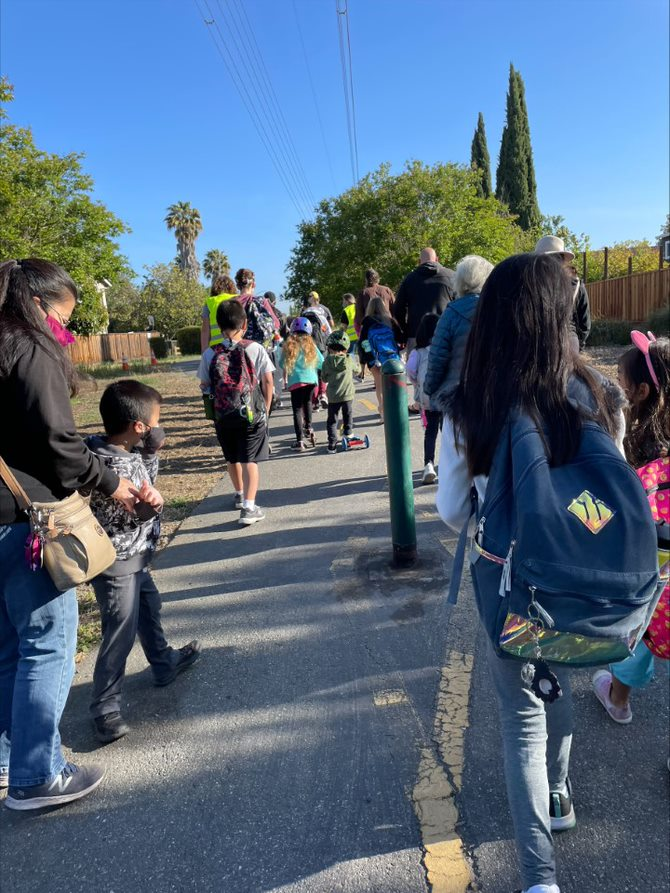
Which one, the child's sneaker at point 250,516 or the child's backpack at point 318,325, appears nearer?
the child's sneaker at point 250,516

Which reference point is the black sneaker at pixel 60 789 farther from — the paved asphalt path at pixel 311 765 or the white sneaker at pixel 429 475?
the white sneaker at pixel 429 475

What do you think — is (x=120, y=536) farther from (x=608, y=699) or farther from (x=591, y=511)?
(x=608, y=699)

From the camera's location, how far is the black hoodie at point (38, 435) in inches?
83.6

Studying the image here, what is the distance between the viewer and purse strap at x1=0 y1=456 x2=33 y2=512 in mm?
2166

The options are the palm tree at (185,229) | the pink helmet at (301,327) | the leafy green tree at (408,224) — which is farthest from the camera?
the palm tree at (185,229)

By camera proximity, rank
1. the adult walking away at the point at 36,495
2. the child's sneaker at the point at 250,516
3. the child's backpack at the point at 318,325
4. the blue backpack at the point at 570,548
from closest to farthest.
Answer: the blue backpack at the point at 570,548 → the adult walking away at the point at 36,495 → the child's sneaker at the point at 250,516 → the child's backpack at the point at 318,325

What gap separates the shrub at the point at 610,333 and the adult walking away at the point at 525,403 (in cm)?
2006

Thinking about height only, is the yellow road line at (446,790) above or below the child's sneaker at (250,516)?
below

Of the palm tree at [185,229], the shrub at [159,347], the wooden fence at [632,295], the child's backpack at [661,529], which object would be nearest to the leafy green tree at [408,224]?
the wooden fence at [632,295]

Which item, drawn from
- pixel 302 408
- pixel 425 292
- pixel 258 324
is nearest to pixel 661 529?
pixel 425 292

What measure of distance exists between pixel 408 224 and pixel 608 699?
26.2 meters

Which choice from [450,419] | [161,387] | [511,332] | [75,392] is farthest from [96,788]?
[161,387]

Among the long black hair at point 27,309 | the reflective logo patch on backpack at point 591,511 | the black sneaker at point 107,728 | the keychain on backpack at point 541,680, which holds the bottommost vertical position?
the black sneaker at point 107,728

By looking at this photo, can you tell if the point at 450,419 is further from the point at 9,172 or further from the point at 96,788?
the point at 9,172
